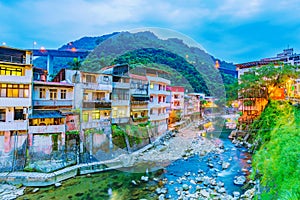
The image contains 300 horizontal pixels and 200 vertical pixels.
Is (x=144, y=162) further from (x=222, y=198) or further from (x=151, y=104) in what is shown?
(x=151, y=104)

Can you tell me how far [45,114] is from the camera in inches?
514

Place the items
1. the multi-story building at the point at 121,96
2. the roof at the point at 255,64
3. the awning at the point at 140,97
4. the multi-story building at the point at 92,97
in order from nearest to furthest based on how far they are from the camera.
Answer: the multi-story building at the point at 92,97, the multi-story building at the point at 121,96, the awning at the point at 140,97, the roof at the point at 255,64

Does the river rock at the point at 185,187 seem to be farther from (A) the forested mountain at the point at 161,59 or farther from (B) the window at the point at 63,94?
(A) the forested mountain at the point at 161,59

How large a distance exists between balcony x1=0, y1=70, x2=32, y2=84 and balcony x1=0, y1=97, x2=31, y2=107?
1.02 metres

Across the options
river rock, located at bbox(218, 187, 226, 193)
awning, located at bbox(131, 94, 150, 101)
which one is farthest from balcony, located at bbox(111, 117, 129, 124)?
river rock, located at bbox(218, 187, 226, 193)

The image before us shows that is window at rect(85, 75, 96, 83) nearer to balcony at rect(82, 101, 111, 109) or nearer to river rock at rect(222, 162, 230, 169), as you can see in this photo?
balcony at rect(82, 101, 111, 109)

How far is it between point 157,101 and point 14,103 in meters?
13.6

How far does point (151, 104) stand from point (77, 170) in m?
10.7

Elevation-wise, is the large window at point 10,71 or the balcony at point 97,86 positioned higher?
the large window at point 10,71

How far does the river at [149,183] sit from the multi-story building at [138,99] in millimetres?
6046

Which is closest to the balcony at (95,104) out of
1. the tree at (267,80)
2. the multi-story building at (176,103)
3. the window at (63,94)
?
the window at (63,94)

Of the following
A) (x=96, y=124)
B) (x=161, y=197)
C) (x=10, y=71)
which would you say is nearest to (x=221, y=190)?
(x=161, y=197)

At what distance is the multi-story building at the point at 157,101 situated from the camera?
2106 cm

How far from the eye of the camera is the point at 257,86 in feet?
66.1
